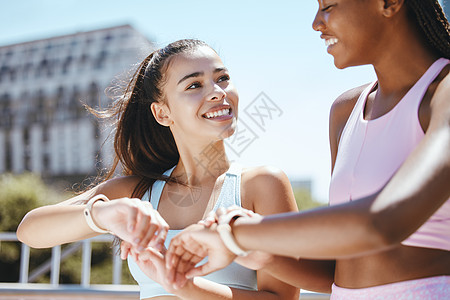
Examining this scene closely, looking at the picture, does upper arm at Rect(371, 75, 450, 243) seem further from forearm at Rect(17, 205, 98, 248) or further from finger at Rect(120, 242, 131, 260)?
forearm at Rect(17, 205, 98, 248)

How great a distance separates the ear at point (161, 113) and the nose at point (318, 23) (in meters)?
0.98

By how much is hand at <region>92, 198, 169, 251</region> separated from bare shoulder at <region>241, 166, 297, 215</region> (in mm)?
561

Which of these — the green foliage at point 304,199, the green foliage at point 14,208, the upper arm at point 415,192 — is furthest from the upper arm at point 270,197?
the green foliage at point 304,199

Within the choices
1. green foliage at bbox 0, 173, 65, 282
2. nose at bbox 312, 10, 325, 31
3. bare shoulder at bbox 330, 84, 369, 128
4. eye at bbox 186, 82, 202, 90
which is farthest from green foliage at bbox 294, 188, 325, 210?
nose at bbox 312, 10, 325, 31

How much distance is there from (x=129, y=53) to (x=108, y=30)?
3.23 metres

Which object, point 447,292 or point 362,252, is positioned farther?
point 447,292

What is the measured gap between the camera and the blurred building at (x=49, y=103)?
1647 inches

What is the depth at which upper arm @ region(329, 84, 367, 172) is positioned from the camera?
1668 millimetres

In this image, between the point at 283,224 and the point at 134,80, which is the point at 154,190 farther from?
the point at 283,224

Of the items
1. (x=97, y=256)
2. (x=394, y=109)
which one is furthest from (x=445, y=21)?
(x=97, y=256)

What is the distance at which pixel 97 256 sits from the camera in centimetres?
1717

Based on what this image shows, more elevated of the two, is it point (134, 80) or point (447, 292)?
point (134, 80)

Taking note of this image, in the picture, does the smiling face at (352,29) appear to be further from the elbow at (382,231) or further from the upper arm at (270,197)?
the upper arm at (270,197)

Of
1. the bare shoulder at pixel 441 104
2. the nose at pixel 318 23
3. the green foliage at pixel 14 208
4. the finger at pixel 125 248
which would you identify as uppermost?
the nose at pixel 318 23
